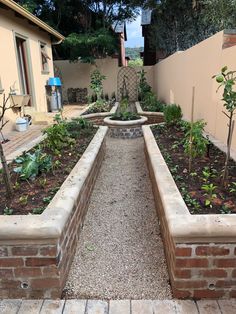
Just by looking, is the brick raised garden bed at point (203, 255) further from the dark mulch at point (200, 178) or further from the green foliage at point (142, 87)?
the green foliage at point (142, 87)

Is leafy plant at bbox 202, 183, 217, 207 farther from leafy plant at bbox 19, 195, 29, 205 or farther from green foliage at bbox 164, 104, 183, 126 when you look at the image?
green foliage at bbox 164, 104, 183, 126

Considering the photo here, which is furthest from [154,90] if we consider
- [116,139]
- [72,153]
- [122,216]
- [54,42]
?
[122,216]

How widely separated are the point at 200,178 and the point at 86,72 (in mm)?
11715

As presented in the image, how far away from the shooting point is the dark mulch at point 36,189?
238 centimetres

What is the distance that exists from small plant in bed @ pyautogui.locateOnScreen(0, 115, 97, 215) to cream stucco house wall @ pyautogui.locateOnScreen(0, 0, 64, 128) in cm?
307

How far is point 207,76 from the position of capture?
4742 millimetres

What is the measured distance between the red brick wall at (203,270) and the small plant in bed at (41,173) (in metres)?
1.12

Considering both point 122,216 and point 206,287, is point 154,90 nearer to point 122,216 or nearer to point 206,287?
point 122,216

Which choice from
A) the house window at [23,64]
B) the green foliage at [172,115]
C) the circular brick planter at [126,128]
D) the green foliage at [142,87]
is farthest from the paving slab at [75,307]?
the green foliage at [142,87]

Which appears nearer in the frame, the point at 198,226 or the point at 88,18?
the point at 198,226

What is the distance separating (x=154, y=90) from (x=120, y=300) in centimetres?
1215

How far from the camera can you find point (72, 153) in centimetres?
403

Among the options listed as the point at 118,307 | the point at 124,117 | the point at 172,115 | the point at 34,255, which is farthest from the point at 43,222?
the point at 124,117

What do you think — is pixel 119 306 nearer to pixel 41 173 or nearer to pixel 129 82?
pixel 41 173
